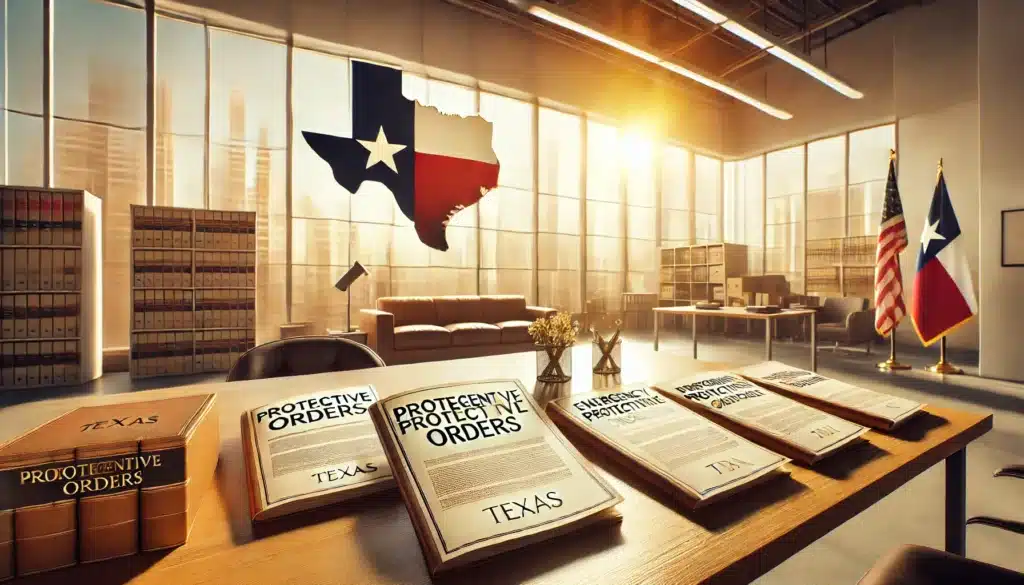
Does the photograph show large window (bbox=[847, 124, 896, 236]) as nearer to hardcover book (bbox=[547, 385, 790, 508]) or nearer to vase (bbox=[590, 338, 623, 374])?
vase (bbox=[590, 338, 623, 374])

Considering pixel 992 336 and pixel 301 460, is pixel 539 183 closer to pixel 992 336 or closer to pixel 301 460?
pixel 992 336

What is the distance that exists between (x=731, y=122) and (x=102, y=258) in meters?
11.1

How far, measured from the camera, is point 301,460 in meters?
0.59

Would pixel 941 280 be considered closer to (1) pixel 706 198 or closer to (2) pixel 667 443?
(2) pixel 667 443

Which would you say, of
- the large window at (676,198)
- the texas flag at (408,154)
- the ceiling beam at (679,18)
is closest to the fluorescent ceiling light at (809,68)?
the ceiling beam at (679,18)

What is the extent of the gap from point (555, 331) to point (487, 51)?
23.3 feet

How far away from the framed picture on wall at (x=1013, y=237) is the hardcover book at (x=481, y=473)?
6.37 m

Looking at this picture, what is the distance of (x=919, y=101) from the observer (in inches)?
277

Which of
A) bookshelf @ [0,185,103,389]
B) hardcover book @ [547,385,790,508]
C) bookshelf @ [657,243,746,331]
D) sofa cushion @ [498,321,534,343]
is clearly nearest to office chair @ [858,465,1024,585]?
hardcover book @ [547,385,790,508]

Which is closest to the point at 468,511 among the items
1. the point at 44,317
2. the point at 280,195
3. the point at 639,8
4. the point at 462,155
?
the point at 462,155

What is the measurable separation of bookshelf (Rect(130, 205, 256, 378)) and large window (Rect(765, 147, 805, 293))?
923 centimetres

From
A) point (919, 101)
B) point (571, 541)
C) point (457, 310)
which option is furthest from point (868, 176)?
point (571, 541)

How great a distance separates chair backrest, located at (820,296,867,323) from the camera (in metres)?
6.29

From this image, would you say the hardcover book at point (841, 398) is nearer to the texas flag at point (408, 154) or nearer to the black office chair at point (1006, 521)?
the black office chair at point (1006, 521)
